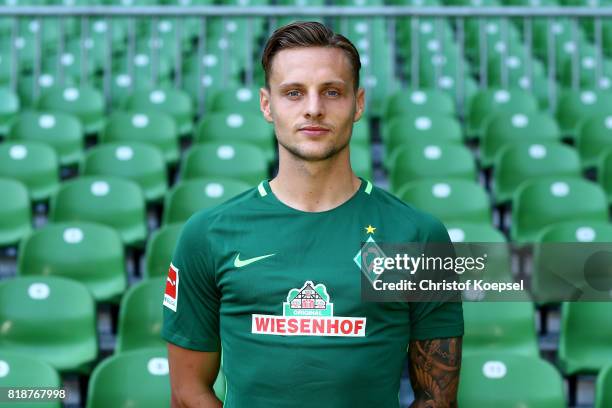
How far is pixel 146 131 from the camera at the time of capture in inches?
265

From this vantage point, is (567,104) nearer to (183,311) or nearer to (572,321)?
(572,321)

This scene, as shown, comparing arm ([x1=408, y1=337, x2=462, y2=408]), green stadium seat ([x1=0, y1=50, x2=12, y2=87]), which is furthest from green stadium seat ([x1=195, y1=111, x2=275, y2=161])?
arm ([x1=408, y1=337, x2=462, y2=408])

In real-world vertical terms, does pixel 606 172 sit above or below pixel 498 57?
below

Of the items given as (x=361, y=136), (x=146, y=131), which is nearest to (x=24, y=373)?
(x=146, y=131)

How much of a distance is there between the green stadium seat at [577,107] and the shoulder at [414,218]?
5.21 m

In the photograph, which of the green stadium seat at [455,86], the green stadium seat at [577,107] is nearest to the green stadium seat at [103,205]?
the green stadium seat at [455,86]

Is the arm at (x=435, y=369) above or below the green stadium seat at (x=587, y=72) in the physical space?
below

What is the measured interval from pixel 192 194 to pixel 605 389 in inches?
101

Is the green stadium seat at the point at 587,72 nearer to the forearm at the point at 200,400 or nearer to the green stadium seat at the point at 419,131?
the green stadium seat at the point at 419,131

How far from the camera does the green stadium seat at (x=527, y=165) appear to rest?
20.1 feet

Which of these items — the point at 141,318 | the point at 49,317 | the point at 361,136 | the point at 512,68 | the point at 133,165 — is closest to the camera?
the point at 141,318

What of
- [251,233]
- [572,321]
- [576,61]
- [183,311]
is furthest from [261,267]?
[576,61]

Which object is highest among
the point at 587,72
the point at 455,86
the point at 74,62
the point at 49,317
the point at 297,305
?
the point at 74,62

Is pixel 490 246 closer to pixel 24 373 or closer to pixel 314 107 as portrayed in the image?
pixel 24 373
